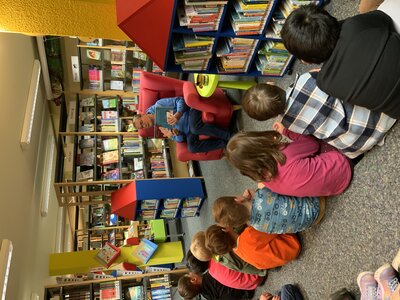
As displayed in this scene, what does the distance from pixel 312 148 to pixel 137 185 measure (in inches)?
93.5

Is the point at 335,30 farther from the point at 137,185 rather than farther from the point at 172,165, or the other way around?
the point at 172,165

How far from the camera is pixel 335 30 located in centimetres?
161

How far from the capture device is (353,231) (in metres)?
2.19

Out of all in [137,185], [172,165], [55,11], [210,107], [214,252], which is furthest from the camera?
[172,165]

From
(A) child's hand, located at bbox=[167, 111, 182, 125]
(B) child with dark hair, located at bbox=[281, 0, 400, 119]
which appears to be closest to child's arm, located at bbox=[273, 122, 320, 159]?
(B) child with dark hair, located at bbox=[281, 0, 400, 119]

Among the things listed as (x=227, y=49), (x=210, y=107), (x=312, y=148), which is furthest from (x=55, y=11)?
(x=312, y=148)

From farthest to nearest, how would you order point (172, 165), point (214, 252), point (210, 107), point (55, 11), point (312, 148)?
point (172, 165) → point (210, 107) → point (214, 252) → point (55, 11) → point (312, 148)

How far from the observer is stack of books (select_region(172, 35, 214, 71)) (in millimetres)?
2631

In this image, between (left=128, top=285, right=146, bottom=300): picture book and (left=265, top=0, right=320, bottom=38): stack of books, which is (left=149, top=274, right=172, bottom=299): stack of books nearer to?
(left=128, top=285, right=146, bottom=300): picture book

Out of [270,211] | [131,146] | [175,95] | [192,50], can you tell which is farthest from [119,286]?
[192,50]

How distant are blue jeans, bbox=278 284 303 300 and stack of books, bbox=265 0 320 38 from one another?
5.81 ft

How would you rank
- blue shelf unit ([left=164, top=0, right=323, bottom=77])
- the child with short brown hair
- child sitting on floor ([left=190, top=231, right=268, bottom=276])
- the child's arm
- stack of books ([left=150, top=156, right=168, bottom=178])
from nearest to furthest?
the child with short brown hair → the child's arm → blue shelf unit ([left=164, top=0, right=323, bottom=77]) → child sitting on floor ([left=190, top=231, right=268, bottom=276]) → stack of books ([left=150, top=156, right=168, bottom=178])

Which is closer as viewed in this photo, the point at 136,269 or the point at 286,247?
the point at 286,247

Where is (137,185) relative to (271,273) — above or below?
below
